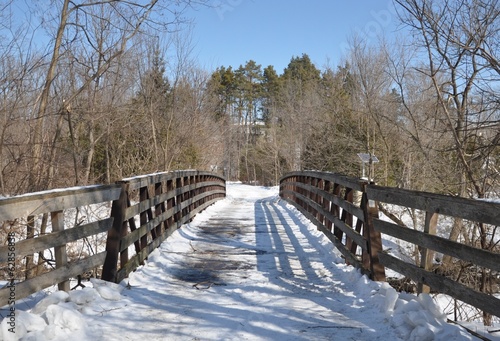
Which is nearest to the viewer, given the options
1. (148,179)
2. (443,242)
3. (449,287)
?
(449,287)

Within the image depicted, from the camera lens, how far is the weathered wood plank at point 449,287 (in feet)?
9.49

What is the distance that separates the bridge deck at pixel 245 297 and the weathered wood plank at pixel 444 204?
99 centimetres

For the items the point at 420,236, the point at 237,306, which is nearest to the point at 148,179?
the point at 237,306

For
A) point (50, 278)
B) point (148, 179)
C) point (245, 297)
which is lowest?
point (245, 297)

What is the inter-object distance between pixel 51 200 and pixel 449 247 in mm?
3146

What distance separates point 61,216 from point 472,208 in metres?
3.24

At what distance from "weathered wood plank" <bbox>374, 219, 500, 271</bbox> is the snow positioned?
433 mm

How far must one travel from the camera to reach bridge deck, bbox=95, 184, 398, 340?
3596 mm

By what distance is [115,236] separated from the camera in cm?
478

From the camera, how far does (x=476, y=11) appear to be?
670cm

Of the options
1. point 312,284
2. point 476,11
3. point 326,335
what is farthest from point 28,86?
point 476,11

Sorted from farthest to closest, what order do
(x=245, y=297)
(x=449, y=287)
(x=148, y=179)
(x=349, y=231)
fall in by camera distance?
(x=148, y=179) < (x=349, y=231) < (x=245, y=297) < (x=449, y=287)

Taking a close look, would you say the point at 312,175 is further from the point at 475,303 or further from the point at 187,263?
the point at 475,303

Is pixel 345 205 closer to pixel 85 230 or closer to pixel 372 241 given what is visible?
pixel 372 241
